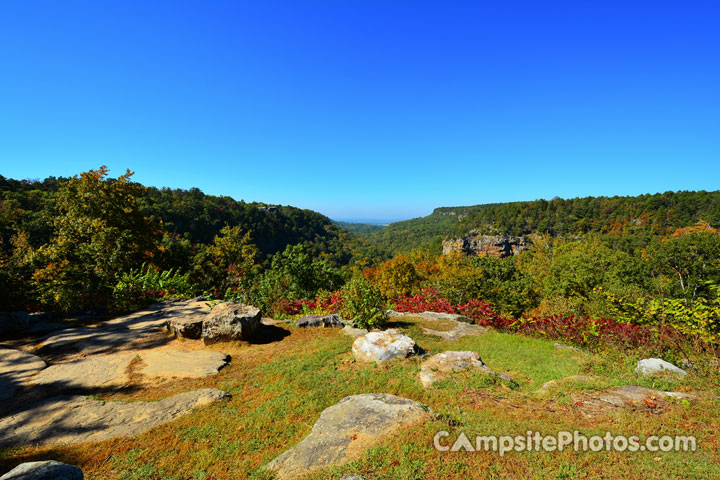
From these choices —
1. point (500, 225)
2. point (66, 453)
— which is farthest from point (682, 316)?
point (500, 225)

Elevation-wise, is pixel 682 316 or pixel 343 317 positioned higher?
pixel 682 316

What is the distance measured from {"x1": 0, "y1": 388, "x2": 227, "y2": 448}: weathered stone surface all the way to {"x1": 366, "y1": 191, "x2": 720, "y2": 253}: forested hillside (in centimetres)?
10786

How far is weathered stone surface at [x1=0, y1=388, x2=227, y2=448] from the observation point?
197 inches

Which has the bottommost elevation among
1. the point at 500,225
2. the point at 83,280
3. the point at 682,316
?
the point at 682,316

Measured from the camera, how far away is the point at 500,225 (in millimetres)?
126000

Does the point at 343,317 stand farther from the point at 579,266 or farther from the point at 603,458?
the point at 579,266

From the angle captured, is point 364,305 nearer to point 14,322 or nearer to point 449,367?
point 449,367

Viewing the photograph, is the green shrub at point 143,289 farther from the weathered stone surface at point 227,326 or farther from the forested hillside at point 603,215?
the forested hillside at point 603,215

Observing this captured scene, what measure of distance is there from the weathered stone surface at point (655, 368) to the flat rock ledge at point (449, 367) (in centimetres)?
317

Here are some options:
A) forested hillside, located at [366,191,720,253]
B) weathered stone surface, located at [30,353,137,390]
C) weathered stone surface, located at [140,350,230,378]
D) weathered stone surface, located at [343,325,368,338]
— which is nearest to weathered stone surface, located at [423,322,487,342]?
weathered stone surface, located at [343,325,368,338]

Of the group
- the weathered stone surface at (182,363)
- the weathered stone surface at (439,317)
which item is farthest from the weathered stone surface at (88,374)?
the weathered stone surface at (439,317)

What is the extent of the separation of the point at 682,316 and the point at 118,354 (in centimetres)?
1766

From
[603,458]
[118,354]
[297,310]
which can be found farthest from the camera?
[297,310]

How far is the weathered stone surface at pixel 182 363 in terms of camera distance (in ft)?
25.5
